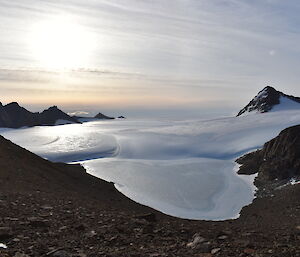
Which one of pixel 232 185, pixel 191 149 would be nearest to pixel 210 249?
pixel 232 185

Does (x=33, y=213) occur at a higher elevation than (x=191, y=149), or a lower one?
higher

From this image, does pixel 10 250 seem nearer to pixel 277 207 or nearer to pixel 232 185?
pixel 277 207

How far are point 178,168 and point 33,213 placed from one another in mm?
85412

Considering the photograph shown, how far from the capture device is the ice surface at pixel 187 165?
58.8 m

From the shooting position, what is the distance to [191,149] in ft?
467

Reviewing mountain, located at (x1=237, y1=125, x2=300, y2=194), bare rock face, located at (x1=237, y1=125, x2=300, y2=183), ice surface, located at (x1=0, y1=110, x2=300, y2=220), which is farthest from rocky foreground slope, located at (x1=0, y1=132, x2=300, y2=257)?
bare rock face, located at (x1=237, y1=125, x2=300, y2=183)

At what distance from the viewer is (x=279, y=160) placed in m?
75.9

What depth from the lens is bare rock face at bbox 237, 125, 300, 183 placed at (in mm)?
71938

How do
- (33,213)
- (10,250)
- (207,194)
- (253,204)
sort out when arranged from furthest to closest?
(207,194)
(253,204)
(33,213)
(10,250)

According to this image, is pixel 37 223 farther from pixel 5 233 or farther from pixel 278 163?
pixel 278 163

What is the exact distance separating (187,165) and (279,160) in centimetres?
3206

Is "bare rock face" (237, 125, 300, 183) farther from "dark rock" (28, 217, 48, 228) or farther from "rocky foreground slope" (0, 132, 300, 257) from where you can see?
"dark rock" (28, 217, 48, 228)

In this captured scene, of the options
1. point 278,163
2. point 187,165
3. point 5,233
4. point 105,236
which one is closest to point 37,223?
point 5,233

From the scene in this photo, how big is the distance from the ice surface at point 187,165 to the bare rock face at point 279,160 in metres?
4.24
